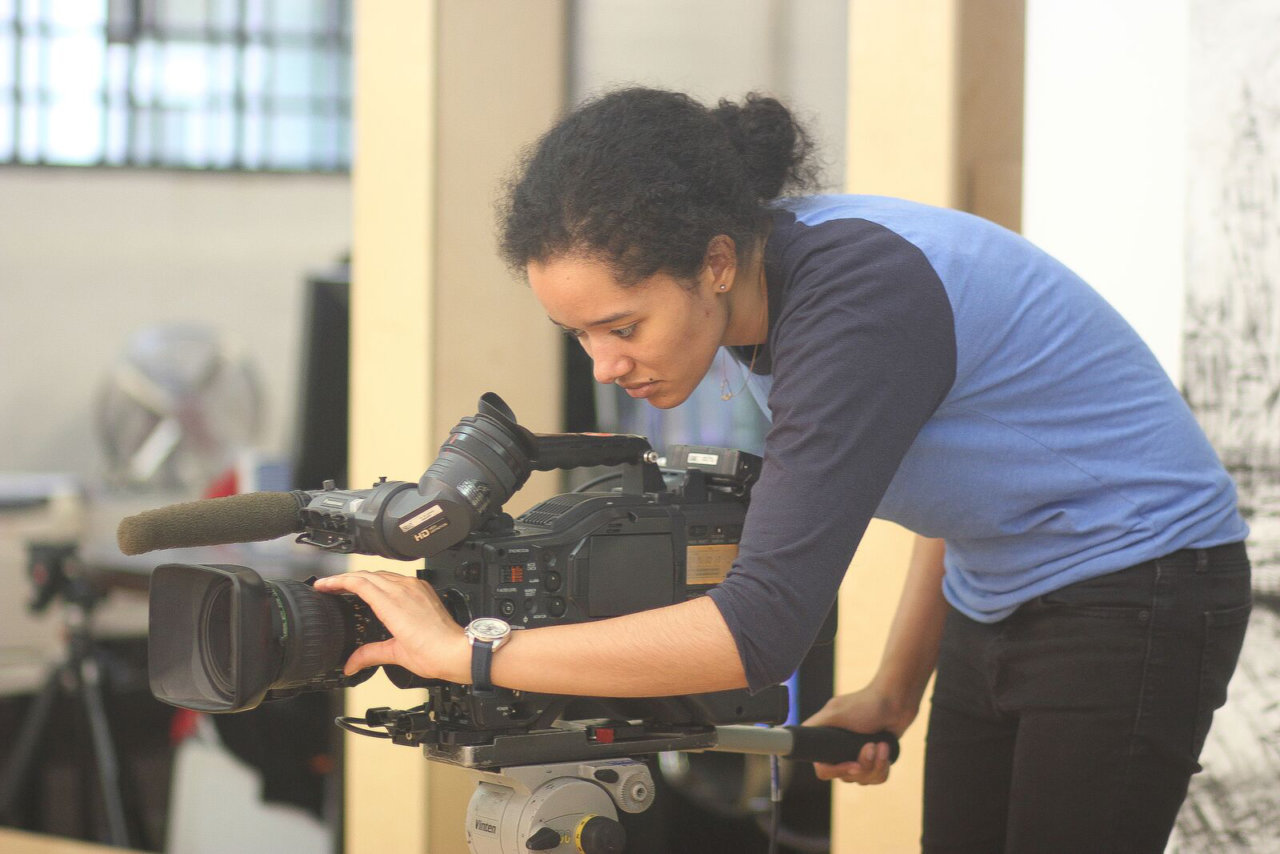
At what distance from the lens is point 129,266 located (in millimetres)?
6570

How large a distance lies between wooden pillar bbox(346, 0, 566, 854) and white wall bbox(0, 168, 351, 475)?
13.8ft

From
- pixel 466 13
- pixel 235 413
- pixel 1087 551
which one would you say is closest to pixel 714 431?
pixel 466 13

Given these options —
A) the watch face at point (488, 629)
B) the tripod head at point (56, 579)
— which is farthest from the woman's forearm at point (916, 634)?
the tripod head at point (56, 579)

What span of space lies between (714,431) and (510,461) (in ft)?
4.47

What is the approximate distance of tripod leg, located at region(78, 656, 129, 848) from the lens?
2.95 metres

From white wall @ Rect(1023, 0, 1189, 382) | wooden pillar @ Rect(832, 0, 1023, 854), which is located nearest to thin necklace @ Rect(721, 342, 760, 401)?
wooden pillar @ Rect(832, 0, 1023, 854)

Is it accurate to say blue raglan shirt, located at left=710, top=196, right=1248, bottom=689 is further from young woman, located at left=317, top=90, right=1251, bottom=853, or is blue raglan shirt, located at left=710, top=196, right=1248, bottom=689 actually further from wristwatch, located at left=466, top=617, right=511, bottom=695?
wristwatch, located at left=466, top=617, right=511, bottom=695

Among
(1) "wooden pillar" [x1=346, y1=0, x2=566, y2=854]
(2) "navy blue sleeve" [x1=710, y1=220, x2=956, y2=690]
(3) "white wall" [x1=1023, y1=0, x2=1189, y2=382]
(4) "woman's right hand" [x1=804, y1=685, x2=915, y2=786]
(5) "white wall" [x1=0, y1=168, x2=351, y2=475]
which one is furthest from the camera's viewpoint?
(5) "white wall" [x1=0, y1=168, x2=351, y2=475]

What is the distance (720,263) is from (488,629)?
351mm

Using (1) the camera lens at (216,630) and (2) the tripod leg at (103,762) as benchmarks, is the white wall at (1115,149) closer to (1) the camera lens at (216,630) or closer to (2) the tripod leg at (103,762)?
(1) the camera lens at (216,630)

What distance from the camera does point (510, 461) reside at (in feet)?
3.41

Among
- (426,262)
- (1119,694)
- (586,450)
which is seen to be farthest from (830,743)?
(426,262)

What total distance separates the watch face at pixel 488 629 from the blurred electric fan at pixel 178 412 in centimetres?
483

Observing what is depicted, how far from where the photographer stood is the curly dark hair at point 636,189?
1.00m
